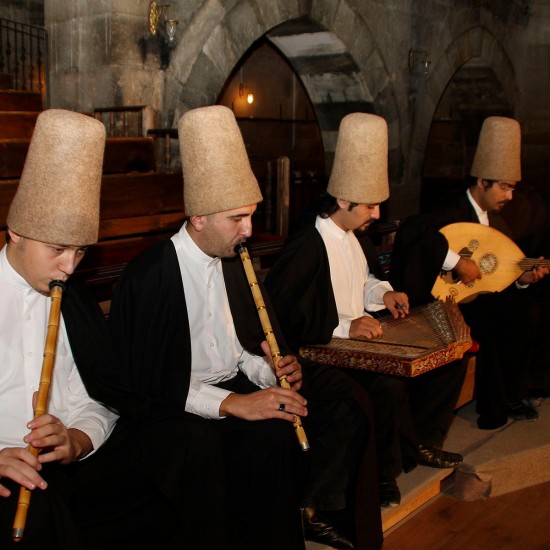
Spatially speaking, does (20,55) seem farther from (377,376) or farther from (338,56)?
(377,376)

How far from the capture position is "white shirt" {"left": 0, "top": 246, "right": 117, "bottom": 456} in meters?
2.78

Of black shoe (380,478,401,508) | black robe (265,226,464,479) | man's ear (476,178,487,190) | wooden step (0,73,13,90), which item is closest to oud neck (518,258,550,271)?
man's ear (476,178,487,190)

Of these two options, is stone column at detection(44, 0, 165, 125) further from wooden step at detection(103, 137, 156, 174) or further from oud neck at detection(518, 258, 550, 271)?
oud neck at detection(518, 258, 550, 271)

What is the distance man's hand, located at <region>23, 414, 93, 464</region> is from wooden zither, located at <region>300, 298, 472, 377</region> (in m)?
1.34

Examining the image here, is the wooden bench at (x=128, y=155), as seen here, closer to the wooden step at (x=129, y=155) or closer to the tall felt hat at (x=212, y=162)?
the wooden step at (x=129, y=155)

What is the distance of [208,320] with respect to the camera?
11.5 feet

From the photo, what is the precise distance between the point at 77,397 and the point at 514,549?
231 centimetres

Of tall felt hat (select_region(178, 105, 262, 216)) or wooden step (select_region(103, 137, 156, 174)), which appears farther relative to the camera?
wooden step (select_region(103, 137, 156, 174))

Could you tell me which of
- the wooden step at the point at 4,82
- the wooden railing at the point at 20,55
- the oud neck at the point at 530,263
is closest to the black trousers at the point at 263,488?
the oud neck at the point at 530,263

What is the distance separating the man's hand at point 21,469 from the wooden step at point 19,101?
6.87 meters

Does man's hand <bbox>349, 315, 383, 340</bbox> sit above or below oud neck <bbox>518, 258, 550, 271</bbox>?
below

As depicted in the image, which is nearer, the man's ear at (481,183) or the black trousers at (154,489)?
the black trousers at (154,489)

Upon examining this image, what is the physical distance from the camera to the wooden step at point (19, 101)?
334 inches

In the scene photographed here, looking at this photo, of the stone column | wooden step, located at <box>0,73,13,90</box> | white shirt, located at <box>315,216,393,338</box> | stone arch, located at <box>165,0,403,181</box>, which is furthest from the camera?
wooden step, located at <box>0,73,13,90</box>
